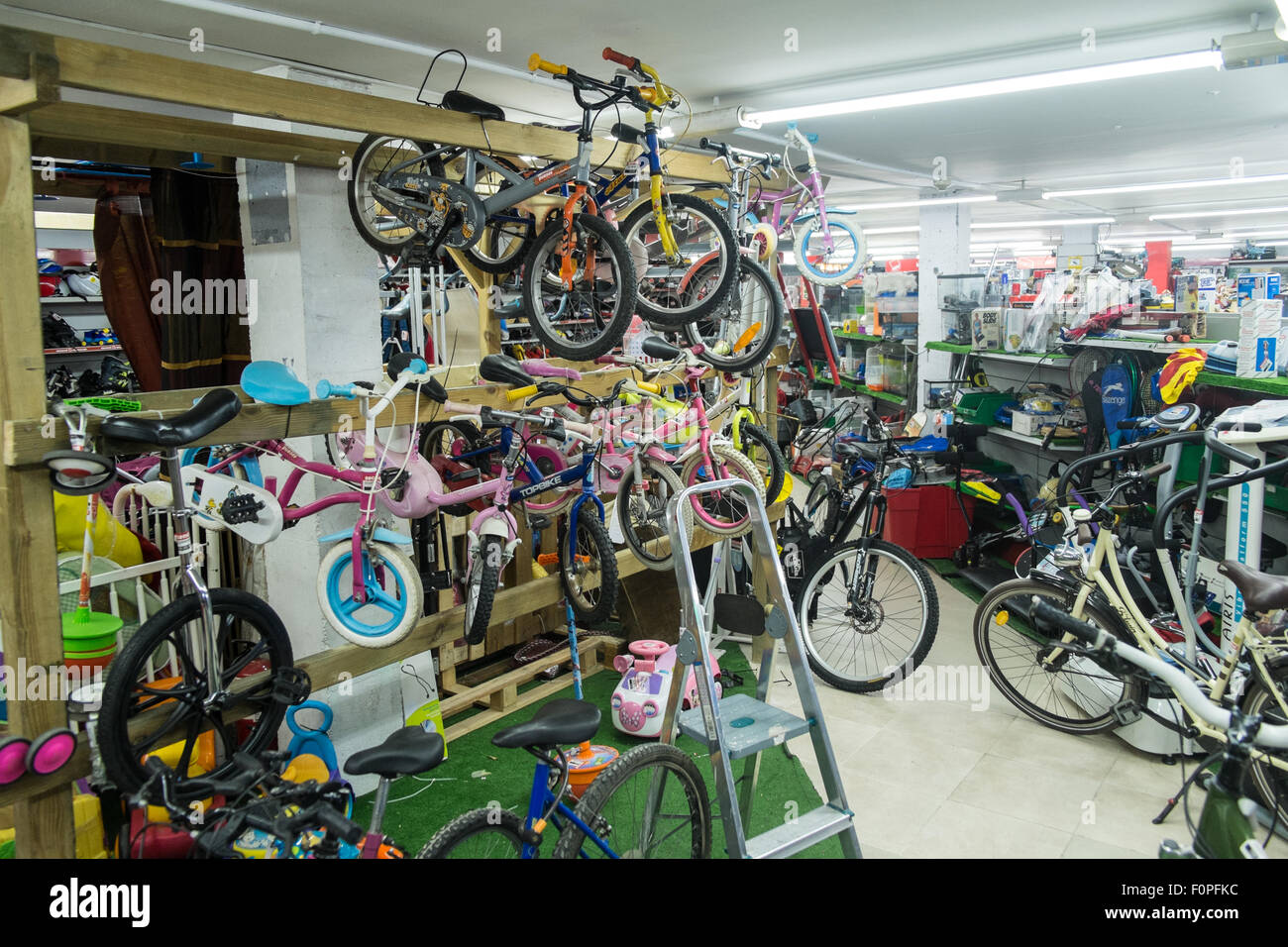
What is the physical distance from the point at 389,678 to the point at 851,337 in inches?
331

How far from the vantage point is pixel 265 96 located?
8.06ft

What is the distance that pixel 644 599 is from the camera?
518cm

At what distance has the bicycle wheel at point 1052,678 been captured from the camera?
4.06 m

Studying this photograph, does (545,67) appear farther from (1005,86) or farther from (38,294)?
(1005,86)

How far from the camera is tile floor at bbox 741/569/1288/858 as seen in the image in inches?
133

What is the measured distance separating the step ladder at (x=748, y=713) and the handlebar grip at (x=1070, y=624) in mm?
957

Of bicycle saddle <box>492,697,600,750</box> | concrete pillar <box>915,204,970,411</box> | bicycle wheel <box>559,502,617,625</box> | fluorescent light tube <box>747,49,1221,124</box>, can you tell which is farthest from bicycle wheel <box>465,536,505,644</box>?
concrete pillar <box>915,204,970,411</box>

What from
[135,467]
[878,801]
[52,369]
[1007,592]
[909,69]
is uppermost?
[909,69]

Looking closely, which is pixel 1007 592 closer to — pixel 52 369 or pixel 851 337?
pixel 851 337

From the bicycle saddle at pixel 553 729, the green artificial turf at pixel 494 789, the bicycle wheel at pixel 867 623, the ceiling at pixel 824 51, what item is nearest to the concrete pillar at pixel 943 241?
the ceiling at pixel 824 51

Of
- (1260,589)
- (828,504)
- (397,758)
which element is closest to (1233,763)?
(1260,589)

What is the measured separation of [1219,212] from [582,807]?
14.0m
